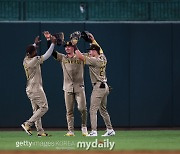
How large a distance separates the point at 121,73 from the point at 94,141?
5.37 m

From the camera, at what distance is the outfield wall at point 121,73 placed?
1942 cm

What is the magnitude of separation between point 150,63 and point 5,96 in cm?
416

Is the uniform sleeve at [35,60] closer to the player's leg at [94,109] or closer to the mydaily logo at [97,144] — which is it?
the player's leg at [94,109]

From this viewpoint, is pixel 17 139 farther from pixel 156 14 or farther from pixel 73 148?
pixel 156 14

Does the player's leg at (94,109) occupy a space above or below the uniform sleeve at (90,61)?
below

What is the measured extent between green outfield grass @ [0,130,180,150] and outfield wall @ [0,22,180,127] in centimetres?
196

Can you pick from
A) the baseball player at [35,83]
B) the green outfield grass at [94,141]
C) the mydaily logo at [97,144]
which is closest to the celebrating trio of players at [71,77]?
the baseball player at [35,83]

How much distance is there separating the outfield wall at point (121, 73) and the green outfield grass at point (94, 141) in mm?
1963

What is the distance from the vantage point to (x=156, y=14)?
69.0 ft

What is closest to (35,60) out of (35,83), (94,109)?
(35,83)

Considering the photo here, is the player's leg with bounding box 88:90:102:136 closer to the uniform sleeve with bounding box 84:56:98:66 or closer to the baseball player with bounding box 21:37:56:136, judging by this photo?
the uniform sleeve with bounding box 84:56:98:66

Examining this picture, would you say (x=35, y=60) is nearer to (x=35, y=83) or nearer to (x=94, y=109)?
(x=35, y=83)

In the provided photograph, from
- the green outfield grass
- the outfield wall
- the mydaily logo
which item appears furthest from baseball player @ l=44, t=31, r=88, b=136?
the outfield wall

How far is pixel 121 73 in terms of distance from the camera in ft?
64.6
